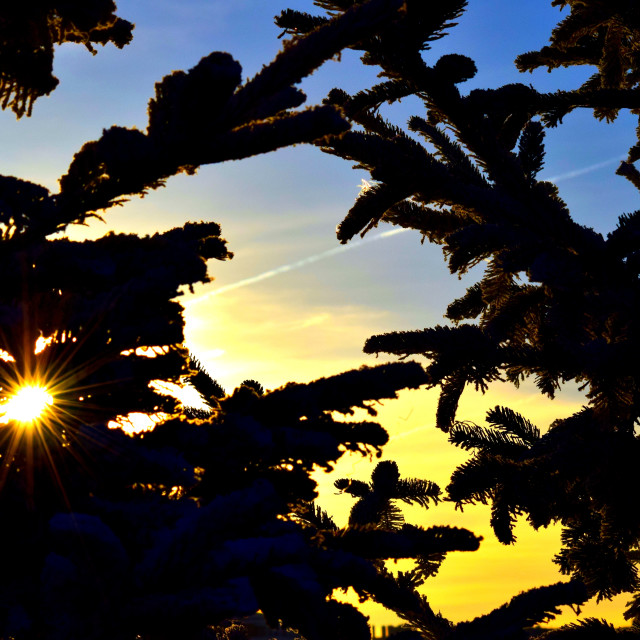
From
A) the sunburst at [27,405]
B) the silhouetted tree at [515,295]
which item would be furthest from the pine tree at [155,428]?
the silhouetted tree at [515,295]

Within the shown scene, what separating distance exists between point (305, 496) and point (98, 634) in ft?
2.68

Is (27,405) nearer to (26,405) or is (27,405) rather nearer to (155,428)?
(26,405)

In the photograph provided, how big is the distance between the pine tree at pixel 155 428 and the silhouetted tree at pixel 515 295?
153cm

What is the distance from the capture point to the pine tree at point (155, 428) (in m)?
1.27

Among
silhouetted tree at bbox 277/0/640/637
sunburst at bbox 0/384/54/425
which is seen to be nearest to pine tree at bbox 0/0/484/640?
sunburst at bbox 0/384/54/425

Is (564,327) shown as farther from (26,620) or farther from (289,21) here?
(26,620)

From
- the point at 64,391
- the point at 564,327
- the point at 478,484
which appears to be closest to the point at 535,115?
the point at 564,327

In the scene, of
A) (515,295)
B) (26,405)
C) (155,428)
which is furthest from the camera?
(515,295)

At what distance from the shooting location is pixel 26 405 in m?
1.68

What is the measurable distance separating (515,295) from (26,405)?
3.69 meters

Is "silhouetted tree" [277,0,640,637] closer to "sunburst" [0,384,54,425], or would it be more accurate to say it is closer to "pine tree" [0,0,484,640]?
"pine tree" [0,0,484,640]

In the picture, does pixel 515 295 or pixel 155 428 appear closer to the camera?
pixel 155 428

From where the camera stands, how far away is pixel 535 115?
198 inches

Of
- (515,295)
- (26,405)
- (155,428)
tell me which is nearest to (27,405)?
(26,405)
